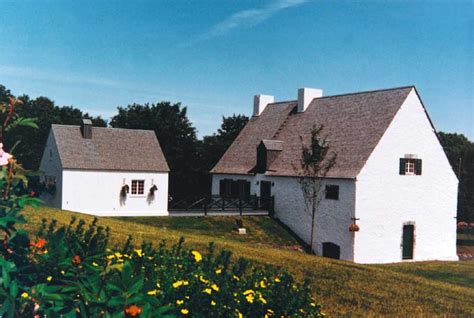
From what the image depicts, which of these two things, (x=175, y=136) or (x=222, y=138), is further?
(x=222, y=138)

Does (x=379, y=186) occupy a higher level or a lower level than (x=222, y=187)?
higher

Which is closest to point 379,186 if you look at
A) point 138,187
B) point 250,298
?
point 138,187

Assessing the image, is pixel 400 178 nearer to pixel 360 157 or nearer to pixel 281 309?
pixel 360 157

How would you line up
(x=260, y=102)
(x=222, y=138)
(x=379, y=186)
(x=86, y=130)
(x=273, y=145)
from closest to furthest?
(x=379, y=186)
(x=273, y=145)
(x=86, y=130)
(x=260, y=102)
(x=222, y=138)

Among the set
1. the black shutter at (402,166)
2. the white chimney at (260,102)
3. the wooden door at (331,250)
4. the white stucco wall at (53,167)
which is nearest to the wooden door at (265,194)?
the wooden door at (331,250)

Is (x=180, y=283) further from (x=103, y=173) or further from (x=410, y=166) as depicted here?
(x=103, y=173)

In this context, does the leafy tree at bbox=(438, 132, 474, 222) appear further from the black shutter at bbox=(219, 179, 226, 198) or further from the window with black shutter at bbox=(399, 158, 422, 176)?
the black shutter at bbox=(219, 179, 226, 198)

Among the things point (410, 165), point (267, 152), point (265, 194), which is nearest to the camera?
point (410, 165)

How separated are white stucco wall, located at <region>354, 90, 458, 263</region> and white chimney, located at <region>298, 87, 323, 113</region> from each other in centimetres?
854

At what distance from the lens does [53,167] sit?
33.8 meters

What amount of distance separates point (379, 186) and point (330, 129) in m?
5.52

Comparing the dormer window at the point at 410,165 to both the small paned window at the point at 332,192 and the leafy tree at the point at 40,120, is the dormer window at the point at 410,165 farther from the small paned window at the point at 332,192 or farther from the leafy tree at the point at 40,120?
the leafy tree at the point at 40,120

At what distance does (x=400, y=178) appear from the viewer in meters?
29.1

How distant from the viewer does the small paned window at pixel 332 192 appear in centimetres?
2889
